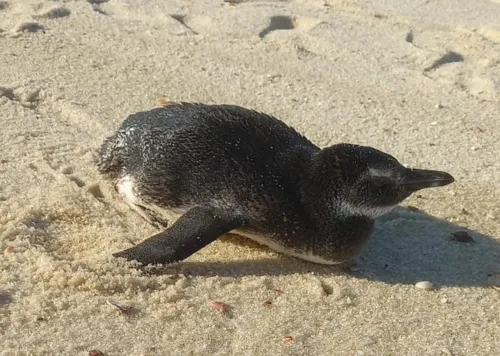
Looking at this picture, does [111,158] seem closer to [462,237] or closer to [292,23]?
[462,237]

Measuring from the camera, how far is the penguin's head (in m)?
3.79

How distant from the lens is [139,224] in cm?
411

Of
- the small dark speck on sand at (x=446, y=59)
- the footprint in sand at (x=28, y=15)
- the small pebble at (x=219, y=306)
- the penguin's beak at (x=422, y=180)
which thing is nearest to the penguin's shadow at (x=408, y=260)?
the small pebble at (x=219, y=306)

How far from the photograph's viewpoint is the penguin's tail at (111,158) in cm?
417

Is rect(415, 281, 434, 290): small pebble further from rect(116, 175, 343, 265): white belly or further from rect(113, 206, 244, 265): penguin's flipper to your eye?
rect(113, 206, 244, 265): penguin's flipper

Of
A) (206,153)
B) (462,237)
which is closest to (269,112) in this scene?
(462,237)

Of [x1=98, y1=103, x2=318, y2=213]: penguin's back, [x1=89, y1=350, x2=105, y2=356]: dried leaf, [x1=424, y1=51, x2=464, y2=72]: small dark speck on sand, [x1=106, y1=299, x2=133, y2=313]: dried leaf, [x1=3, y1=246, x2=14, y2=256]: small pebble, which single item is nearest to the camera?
[x1=89, y1=350, x2=105, y2=356]: dried leaf

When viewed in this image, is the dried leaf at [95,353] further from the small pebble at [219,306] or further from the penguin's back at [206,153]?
the penguin's back at [206,153]

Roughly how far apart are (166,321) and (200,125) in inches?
39.1

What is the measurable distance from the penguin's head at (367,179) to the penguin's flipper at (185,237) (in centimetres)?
49

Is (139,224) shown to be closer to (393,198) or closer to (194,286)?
(194,286)

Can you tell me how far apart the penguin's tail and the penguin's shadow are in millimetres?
706

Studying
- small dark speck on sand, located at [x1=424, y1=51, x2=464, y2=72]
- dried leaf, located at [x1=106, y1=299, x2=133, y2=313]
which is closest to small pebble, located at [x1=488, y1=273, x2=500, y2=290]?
dried leaf, located at [x1=106, y1=299, x2=133, y2=313]

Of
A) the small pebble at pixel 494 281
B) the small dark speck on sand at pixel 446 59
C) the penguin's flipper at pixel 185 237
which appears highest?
the penguin's flipper at pixel 185 237
